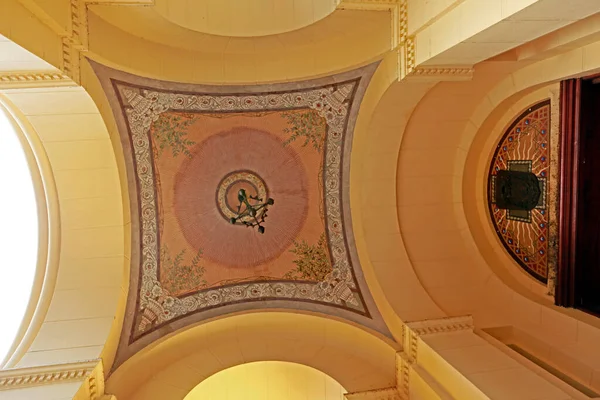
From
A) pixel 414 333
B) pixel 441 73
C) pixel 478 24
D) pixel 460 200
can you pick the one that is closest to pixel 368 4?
pixel 441 73

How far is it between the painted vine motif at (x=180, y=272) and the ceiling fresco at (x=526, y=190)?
4.74m

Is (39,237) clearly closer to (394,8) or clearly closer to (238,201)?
(238,201)

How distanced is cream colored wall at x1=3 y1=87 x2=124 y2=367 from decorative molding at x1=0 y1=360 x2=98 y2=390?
22 cm

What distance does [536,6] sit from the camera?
3174 mm

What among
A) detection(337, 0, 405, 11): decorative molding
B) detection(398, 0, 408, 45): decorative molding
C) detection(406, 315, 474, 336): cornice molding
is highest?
detection(337, 0, 405, 11): decorative molding

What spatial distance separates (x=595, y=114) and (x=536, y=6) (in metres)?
2.86

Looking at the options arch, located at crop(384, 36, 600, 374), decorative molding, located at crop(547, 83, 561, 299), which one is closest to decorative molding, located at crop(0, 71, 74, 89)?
arch, located at crop(384, 36, 600, 374)

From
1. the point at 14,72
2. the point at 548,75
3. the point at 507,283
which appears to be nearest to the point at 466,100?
the point at 548,75

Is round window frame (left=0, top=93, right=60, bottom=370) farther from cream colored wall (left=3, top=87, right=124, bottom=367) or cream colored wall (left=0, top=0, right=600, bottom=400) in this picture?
cream colored wall (left=0, top=0, right=600, bottom=400)

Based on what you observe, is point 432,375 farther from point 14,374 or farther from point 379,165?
point 14,374

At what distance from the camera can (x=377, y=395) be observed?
5.58 m

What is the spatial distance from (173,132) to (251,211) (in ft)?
5.32

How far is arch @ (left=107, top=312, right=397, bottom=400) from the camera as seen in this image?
18.9ft

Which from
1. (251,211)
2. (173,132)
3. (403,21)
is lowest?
(251,211)
